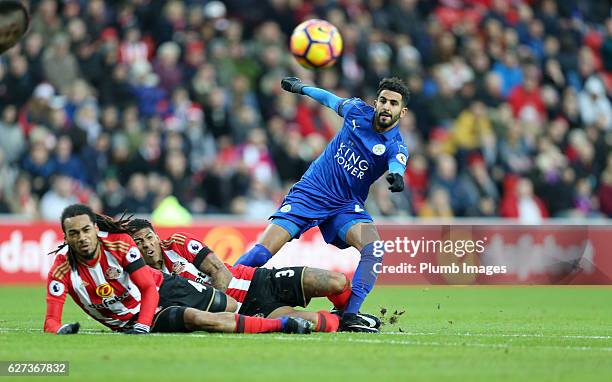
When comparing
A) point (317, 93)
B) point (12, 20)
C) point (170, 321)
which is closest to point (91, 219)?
point (170, 321)

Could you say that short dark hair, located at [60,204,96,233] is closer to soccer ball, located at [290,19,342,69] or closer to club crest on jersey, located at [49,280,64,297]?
club crest on jersey, located at [49,280,64,297]

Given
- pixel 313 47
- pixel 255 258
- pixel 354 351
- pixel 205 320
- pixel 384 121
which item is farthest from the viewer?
pixel 313 47

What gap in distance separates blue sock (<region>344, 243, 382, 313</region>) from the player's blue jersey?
669 millimetres

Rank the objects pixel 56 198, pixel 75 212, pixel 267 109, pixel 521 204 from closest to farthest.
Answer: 1. pixel 75 212
2. pixel 56 198
3. pixel 267 109
4. pixel 521 204

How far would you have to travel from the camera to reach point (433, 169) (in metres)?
21.5

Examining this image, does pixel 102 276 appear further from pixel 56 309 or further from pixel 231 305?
pixel 231 305

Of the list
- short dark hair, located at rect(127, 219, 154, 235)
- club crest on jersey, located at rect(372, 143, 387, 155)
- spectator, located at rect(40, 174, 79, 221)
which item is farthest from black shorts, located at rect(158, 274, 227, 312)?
spectator, located at rect(40, 174, 79, 221)

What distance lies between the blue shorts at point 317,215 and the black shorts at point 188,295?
→ 4.99 ft

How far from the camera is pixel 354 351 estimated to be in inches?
356

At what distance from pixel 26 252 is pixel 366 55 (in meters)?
7.42

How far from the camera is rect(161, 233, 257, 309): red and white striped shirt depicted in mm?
10898

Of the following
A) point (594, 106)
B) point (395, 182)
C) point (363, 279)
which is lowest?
point (363, 279)

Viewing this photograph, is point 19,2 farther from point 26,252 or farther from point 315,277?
point 26,252

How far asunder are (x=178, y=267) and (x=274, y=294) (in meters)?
0.87
